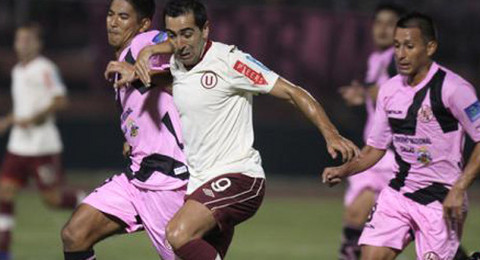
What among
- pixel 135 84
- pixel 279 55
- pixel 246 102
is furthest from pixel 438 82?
pixel 279 55

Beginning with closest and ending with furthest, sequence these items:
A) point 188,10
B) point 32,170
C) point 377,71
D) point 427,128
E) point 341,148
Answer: point 341,148 < point 188,10 < point 427,128 < point 377,71 < point 32,170

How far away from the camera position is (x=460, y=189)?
7117 millimetres

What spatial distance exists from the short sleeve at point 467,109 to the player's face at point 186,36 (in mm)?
1633

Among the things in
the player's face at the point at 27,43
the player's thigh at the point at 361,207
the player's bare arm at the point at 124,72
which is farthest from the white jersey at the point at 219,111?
the player's face at the point at 27,43

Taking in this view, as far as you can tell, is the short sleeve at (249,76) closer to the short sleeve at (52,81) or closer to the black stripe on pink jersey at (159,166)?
the black stripe on pink jersey at (159,166)

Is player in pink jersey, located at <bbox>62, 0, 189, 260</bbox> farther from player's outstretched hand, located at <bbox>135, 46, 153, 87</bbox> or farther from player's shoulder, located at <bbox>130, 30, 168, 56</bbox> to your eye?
player's outstretched hand, located at <bbox>135, 46, 153, 87</bbox>

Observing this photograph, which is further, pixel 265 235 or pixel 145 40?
pixel 265 235

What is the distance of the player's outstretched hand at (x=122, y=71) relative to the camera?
7.10 metres

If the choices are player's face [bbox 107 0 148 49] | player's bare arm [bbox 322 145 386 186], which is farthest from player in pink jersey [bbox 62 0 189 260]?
player's bare arm [bbox 322 145 386 186]

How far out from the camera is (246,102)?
713 centimetres

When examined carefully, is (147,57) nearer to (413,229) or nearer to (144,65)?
(144,65)

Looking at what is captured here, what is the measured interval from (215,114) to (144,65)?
1.73ft

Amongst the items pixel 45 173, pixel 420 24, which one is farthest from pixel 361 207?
pixel 45 173

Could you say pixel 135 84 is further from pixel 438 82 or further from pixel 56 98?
pixel 56 98
